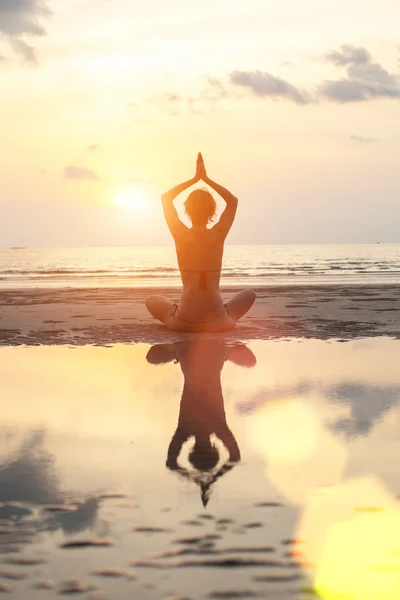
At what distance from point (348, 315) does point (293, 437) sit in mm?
10250

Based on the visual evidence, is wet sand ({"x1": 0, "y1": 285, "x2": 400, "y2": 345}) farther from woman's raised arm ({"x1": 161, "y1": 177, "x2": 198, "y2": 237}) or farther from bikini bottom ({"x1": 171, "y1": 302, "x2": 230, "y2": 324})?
woman's raised arm ({"x1": 161, "y1": 177, "x2": 198, "y2": 237})

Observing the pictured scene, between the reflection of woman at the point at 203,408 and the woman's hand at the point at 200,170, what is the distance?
255cm

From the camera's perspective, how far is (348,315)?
1480cm

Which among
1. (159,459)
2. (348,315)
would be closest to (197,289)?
(348,315)

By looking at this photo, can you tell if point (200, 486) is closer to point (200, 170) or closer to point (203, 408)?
point (203, 408)

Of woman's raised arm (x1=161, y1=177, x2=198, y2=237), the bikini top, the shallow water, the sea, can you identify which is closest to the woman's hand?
woman's raised arm (x1=161, y1=177, x2=198, y2=237)

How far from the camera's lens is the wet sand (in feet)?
37.0

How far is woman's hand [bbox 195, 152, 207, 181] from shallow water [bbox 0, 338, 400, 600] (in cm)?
413

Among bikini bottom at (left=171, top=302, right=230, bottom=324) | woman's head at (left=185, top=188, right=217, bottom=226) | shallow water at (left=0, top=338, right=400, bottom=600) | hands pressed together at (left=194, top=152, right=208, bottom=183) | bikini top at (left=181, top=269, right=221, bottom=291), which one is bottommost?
shallow water at (left=0, top=338, right=400, bottom=600)

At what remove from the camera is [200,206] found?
1029 centimetres

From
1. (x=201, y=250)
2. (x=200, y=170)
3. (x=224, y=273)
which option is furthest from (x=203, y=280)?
(x=224, y=273)

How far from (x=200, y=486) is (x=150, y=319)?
1023cm

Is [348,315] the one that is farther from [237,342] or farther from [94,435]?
[94,435]

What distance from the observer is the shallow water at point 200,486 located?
2.80 m
